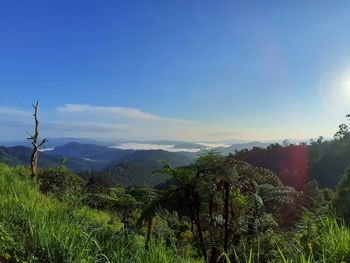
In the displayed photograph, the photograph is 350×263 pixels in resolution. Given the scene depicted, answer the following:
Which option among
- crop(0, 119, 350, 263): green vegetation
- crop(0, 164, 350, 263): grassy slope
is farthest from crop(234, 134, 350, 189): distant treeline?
crop(0, 164, 350, 263): grassy slope

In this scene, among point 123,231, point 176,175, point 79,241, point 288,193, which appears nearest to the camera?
point 79,241

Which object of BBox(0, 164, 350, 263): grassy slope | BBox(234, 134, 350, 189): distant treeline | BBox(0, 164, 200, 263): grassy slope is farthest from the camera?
BBox(234, 134, 350, 189): distant treeline

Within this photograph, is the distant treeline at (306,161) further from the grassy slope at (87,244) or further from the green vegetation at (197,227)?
the grassy slope at (87,244)

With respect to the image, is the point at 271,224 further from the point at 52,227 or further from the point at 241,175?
the point at 52,227

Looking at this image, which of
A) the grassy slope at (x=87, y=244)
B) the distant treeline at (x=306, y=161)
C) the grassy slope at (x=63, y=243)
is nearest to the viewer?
the grassy slope at (x=87, y=244)

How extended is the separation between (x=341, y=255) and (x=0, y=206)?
460 cm

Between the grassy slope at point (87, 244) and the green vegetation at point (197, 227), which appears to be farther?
the green vegetation at point (197, 227)

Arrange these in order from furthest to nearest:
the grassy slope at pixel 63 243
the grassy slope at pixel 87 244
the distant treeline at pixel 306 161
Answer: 1. the distant treeline at pixel 306 161
2. the grassy slope at pixel 63 243
3. the grassy slope at pixel 87 244

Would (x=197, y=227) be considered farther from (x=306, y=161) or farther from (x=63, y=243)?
(x=306, y=161)

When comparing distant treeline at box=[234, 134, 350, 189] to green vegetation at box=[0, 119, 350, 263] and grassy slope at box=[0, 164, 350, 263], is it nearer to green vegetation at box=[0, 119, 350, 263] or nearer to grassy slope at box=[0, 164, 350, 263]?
green vegetation at box=[0, 119, 350, 263]

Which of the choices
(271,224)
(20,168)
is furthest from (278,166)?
(271,224)

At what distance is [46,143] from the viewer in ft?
48.8

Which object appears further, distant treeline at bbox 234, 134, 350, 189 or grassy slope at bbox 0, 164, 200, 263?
distant treeline at bbox 234, 134, 350, 189

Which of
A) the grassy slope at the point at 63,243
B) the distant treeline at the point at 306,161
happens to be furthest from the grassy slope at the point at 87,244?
the distant treeline at the point at 306,161
